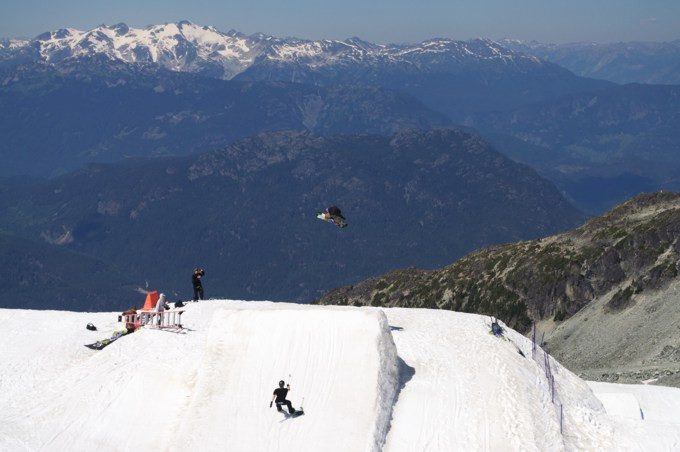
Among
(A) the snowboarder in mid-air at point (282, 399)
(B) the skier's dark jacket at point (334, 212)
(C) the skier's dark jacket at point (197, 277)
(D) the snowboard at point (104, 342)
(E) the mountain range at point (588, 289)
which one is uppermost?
(E) the mountain range at point (588, 289)

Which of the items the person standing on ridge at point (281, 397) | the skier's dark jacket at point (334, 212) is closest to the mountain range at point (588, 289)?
the skier's dark jacket at point (334, 212)

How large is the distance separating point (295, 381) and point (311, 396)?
1.57 meters

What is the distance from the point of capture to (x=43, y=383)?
1949 inches

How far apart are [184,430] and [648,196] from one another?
11992 centimetres

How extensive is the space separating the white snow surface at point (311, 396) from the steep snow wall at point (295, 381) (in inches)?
3.0

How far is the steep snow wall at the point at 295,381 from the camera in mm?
39312

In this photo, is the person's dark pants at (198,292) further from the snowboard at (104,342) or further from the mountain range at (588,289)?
the mountain range at (588,289)

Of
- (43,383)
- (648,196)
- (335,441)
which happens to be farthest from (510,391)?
(648,196)

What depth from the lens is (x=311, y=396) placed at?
42156 millimetres

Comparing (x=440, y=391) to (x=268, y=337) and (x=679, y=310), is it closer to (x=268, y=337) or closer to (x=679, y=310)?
(x=268, y=337)

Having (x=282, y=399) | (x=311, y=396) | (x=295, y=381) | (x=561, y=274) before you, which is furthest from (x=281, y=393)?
(x=561, y=274)

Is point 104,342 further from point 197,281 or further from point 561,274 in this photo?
point 561,274

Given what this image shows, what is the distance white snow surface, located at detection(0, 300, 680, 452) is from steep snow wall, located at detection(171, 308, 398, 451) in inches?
3.0

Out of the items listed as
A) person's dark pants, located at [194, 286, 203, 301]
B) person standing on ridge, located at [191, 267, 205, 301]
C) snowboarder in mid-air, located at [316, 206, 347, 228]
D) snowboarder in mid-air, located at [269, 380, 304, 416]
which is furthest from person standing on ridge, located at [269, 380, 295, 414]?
snowboarder in mid-air, located at [316, 206, 347, 228]
